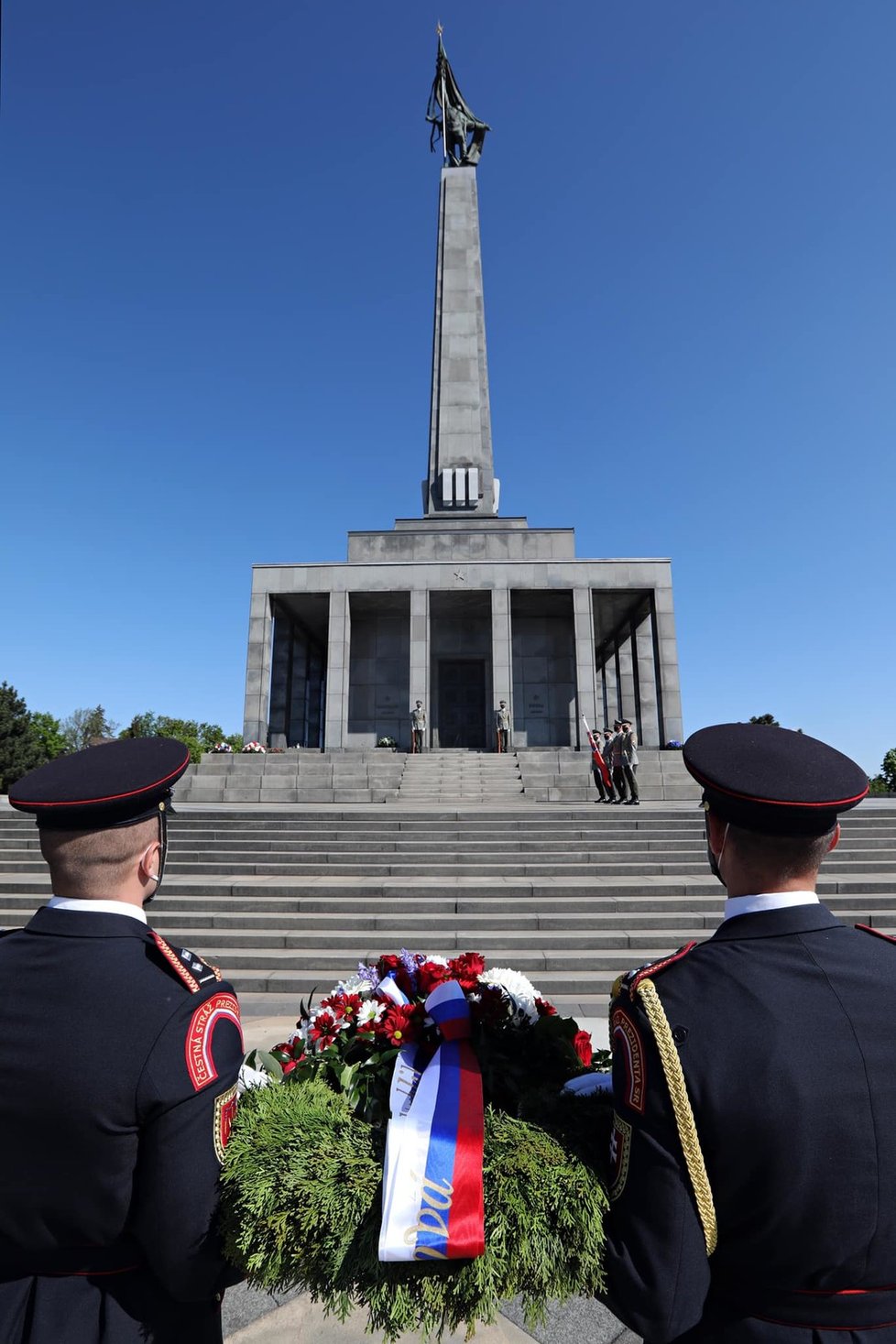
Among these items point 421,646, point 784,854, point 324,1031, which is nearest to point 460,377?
point 421,646

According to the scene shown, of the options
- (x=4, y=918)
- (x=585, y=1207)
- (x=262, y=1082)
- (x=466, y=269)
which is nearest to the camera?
(x=585, y=1207)

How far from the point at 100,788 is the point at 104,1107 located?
71 centimetres

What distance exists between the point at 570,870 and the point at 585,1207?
998cm

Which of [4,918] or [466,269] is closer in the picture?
[4,918]

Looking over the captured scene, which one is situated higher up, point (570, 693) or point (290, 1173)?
point (570, 693)

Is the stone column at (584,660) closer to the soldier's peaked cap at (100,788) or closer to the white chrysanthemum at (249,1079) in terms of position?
the white chrysanthemum at (249,1079)

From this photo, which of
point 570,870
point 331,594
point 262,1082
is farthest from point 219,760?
point 262,1082

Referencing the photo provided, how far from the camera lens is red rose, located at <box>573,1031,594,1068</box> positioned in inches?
86.6

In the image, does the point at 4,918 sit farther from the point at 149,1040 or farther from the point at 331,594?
the point at 331,594

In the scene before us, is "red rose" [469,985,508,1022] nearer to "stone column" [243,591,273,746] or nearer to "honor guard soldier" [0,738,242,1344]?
"honor guard soldier" [0,738,242,1344]

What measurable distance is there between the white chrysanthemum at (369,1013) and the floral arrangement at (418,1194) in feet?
0.77

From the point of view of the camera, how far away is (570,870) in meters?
11.2

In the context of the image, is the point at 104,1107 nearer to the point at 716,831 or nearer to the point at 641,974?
the point at 641,974

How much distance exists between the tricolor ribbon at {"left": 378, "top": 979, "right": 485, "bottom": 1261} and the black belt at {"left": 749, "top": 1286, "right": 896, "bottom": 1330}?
0.68 m
